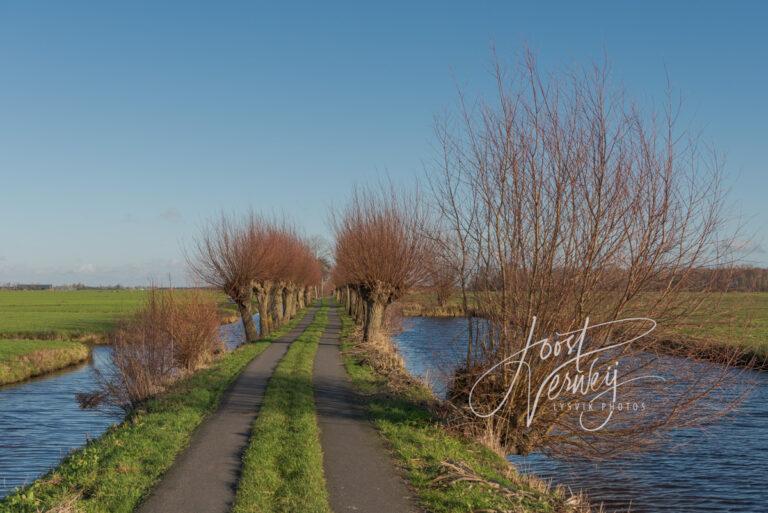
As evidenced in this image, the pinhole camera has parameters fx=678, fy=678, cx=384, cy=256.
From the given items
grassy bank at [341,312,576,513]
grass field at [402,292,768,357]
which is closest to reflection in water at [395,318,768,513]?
grassy bank at [341,312,576,513]

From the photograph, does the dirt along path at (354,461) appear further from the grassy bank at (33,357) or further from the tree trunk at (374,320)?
the grassy bank at (33,357)

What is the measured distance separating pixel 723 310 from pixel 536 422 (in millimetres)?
3450

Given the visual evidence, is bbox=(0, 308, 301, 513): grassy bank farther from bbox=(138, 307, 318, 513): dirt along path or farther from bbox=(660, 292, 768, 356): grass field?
bbox=(660, 292, 768, 356): grass field

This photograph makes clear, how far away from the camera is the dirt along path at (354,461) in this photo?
8.24m

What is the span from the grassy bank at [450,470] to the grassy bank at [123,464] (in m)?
3.52

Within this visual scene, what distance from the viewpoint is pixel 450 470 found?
30.5ft

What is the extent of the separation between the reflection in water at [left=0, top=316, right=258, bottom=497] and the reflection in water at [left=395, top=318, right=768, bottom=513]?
9.46 m

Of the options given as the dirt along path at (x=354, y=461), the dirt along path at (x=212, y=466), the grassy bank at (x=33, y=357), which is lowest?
the grassy bank at (x=33, y=357)

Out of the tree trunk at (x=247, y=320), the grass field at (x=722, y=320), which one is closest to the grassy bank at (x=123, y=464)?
the grass field at (x=722, y=320)

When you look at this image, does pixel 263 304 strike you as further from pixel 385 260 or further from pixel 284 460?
pixel 284 460

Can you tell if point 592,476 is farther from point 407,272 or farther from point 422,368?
point 407,272

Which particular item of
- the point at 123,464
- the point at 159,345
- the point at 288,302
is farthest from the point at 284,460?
the point at 288,302

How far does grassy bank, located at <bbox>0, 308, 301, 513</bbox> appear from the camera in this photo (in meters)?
8.17

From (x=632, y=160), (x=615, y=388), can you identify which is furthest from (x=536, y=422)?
(x=632, y=160)
